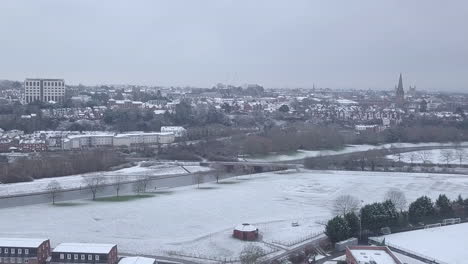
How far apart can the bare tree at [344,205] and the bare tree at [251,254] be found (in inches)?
82.6

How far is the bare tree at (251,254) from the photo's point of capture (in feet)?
18.3

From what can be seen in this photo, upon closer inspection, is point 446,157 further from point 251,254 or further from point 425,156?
point 251,254

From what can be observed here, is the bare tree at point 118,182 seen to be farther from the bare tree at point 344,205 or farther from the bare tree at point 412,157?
the bare tree at point 412,157

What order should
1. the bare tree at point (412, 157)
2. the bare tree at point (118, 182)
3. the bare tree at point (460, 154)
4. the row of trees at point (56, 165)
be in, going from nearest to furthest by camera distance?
the bare tree at point (118, 182) → the row of trees at point (56, 165) → the bare tree at point (412, 157) → the bare tree at point (460, 154)

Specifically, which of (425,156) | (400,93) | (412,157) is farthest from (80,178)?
(400,93)

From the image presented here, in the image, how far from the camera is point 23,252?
5.69 metres

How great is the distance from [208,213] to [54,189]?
2.87 m

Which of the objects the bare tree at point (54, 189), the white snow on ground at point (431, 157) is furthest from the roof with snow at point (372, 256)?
the white snow on ground at point (431, 157)

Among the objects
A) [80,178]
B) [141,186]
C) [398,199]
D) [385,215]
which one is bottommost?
[80,178]

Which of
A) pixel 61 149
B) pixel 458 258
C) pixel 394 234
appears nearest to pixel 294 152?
pixel 61 149

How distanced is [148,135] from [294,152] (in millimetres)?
4258

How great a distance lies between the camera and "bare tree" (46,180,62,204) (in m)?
9.27

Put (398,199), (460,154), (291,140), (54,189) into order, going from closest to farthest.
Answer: (398,199) < (54,189) < (460,154) < (291,140)

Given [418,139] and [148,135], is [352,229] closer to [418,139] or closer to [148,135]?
[148,135]
